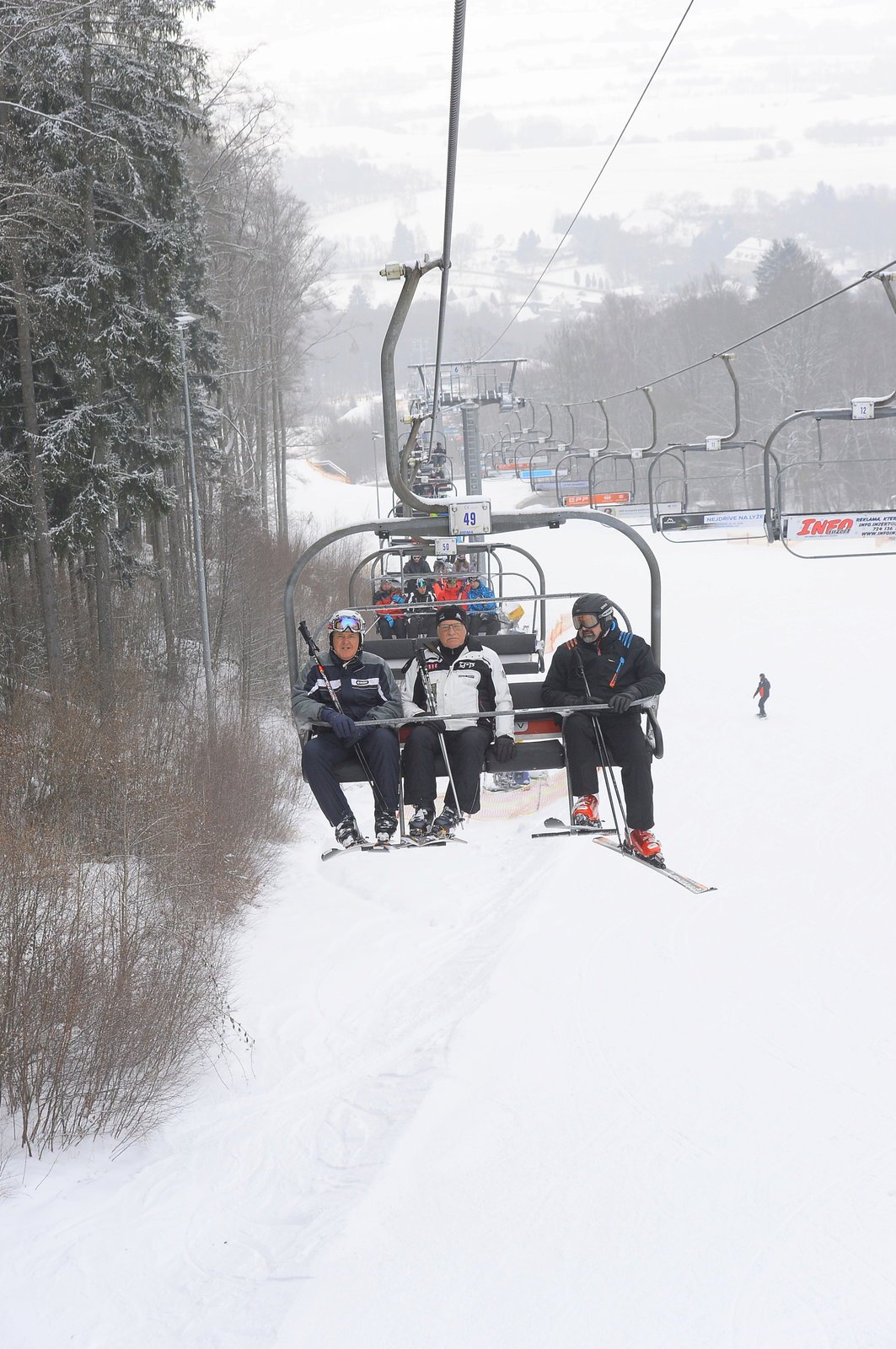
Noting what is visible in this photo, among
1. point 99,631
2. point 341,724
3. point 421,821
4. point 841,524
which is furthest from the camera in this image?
point 99,631

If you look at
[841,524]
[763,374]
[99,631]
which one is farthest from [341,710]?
[763,374]

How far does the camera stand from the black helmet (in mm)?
7383

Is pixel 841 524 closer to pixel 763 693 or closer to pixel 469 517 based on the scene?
pixel 469 517

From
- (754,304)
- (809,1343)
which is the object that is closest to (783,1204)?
(809,1343)

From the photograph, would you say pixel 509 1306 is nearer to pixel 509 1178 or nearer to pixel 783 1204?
pixel 509 1178

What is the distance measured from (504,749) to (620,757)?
72 centimetres

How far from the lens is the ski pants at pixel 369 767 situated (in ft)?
23.9

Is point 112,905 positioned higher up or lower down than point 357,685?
lower down

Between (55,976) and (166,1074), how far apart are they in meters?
2.42

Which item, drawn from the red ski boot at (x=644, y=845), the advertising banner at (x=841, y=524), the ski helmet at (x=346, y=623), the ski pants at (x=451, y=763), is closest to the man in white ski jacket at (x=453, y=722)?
the ski pants at (x=451, y=763)

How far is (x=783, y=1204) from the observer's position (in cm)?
1577

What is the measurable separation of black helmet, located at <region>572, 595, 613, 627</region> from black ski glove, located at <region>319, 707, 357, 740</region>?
155cm

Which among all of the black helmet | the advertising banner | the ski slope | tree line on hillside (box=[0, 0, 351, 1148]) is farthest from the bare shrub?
the advertising banner

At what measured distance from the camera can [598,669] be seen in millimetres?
7539
